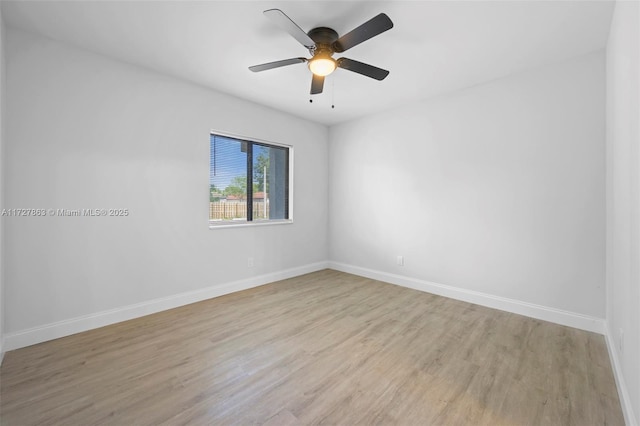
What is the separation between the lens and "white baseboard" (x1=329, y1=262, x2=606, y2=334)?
2.53m

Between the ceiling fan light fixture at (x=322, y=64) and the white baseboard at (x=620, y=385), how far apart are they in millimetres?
2826

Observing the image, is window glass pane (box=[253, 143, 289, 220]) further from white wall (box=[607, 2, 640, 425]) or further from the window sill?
white wall (box=[607, 2, 640, 425])

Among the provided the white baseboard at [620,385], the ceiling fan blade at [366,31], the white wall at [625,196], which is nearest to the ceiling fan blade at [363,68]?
the ceiling fan blade at [366,31]

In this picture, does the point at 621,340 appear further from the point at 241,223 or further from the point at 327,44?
the point at 241,223

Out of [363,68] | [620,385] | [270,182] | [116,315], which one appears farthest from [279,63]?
[620,385]

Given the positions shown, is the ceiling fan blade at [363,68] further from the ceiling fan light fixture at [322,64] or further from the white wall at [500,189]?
the white wall at [500,189]

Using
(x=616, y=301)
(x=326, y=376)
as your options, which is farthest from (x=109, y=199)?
(x=616, y=301)

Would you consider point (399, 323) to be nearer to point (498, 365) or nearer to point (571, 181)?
point (498, 365)

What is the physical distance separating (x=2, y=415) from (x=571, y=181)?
15.0 ft

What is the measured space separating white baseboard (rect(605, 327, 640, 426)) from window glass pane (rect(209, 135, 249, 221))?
3.78m

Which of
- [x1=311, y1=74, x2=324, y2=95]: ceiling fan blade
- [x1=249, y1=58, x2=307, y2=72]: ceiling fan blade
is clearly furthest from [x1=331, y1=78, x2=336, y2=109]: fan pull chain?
[x1=249, y1=58, x2=307, y2=72]: ceiling fan blade

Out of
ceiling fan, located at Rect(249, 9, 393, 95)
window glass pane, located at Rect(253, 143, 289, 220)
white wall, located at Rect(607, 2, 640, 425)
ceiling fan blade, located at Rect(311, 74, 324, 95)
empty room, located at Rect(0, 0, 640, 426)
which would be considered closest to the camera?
white wall, located at Rect(607, 2, 640, 425)

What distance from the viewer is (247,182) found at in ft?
12.8

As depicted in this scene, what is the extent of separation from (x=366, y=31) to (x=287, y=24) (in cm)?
54
